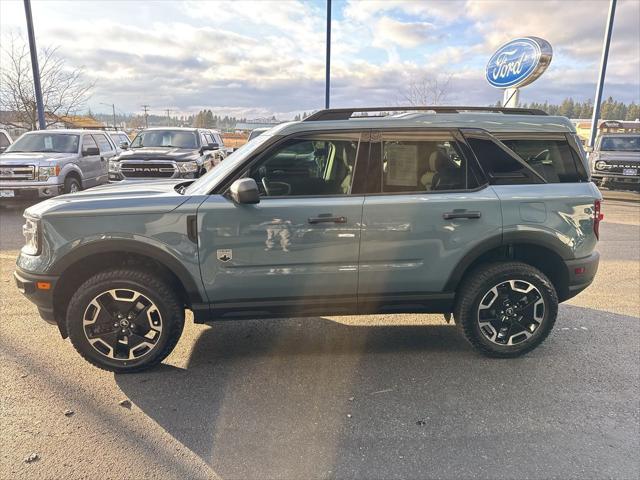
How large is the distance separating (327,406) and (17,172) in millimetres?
9764

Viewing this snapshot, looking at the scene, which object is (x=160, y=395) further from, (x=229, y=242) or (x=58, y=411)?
(x=229, y=242)

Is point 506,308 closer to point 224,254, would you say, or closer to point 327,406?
point 327,406

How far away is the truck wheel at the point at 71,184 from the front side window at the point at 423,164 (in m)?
9.24

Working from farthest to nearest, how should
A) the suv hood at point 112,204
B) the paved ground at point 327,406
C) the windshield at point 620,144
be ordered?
the windshield at point 620,144 < the suv hood at point 112,204 < the paved ground at point 327,406

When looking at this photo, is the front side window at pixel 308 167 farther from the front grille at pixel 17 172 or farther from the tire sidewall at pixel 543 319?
the front grille at pixel 17 172

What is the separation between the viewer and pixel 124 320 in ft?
10.7

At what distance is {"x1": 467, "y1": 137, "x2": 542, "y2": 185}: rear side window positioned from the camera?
3.48 meters

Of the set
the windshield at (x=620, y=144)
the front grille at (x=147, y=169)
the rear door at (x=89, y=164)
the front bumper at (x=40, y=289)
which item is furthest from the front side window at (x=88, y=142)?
the windshield at (x=620, y=144)

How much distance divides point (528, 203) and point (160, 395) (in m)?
3.12

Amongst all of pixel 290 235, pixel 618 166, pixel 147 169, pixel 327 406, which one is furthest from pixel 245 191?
pixel 618 166

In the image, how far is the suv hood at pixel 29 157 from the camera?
31.4 feet

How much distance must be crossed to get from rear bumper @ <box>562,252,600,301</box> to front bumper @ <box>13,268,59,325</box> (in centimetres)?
402

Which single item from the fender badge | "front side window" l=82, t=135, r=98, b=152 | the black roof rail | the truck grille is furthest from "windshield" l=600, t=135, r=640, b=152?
"front side window" l=82, t=135, r=98, b=152

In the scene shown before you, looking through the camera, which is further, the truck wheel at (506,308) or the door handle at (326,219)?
the truck wheel at (506,308)
